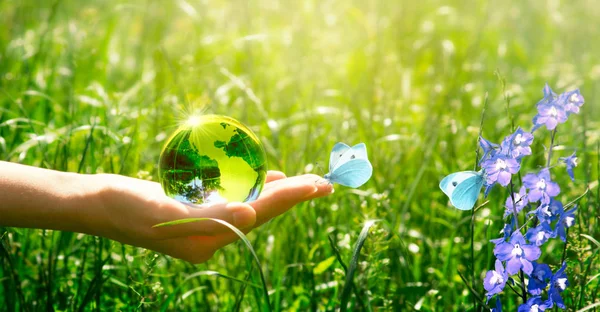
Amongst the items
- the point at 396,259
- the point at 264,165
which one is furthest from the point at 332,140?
the point at 264,165

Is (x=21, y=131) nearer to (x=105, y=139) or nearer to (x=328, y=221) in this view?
(x=105, y=139)

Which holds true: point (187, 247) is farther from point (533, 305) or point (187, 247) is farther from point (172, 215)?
point (533, 305)

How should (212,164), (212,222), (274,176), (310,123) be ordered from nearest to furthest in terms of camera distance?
1. (212,222)
2. (212,164)
3. (274,176)
4. (310,123)

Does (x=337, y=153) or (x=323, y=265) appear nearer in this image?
(x=337, y=153)

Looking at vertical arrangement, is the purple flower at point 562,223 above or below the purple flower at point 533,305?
above

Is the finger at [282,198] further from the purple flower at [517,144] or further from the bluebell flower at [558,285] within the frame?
the bluebell flower at [558,285]

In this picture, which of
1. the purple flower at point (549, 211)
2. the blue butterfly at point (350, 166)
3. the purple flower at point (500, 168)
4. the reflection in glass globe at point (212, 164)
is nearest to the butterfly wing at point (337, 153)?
the blue butterfly at point (350, 166)

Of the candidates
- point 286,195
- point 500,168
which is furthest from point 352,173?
point 500,168
